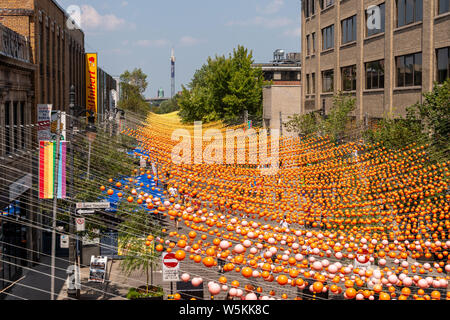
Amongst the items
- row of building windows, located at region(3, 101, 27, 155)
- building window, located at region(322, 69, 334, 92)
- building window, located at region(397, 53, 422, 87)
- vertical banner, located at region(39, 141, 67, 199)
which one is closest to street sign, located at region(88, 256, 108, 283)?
vertical banner, located at region(39, 141, 67, 199)

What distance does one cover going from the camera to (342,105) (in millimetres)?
28453

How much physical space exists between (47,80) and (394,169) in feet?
54.1

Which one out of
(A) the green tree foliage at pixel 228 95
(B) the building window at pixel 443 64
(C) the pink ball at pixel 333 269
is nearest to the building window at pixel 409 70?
(B) the building window at pixel 443 64

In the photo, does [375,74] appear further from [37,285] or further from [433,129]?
[37,285]

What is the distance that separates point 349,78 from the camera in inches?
1339

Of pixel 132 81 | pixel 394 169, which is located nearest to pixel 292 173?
pixel 394 169

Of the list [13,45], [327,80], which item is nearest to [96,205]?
[13,45]

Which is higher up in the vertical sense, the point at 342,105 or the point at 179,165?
the point at 342,105

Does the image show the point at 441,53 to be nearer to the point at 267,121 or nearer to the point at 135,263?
the point at 135,263

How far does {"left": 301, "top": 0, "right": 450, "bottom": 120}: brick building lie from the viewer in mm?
23219

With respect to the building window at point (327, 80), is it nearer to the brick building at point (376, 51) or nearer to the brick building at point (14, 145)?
the brick building at point (376, 51)

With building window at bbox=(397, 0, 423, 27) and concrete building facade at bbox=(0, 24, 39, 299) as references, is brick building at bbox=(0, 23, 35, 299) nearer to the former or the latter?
concrete building facade at bbox=(0, 24, 39, 299)

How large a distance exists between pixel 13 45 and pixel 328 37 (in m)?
25.2
